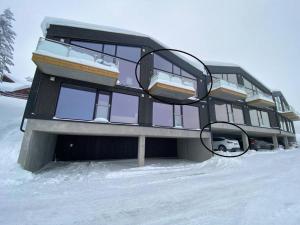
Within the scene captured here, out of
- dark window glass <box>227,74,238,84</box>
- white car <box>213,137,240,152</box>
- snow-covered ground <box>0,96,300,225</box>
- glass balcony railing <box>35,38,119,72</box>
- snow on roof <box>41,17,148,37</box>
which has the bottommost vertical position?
snow-covered ground <box>0,96,300,225</box>

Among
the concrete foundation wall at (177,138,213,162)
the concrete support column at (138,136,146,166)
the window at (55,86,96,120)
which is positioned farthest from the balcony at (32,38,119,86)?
the concrete foundation wall at (177,138,213,162)

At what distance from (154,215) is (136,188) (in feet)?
7.32

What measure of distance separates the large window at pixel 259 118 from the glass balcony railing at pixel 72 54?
1757cm

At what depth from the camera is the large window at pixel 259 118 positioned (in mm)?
18672

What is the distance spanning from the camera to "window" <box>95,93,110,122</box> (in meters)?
9.28

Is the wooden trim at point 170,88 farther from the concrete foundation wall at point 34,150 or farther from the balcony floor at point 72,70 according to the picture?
the concrete foundation wall at point 34,150

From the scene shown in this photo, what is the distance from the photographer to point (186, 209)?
3670 millimetres

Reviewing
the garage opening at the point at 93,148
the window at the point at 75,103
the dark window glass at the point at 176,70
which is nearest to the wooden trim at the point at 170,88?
the dark window glass at the point at 176,70

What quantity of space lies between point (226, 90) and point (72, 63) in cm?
1344

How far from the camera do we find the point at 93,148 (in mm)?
12109

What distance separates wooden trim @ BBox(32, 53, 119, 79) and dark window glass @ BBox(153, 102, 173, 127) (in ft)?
13.9

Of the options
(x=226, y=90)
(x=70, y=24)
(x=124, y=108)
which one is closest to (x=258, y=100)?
(x=226, y=90)

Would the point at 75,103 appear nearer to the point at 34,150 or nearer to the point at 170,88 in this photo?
the point at 34,150

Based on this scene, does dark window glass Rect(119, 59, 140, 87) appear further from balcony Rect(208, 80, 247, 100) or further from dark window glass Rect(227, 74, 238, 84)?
dark window glass Rect(227, 74, 238, 84)
